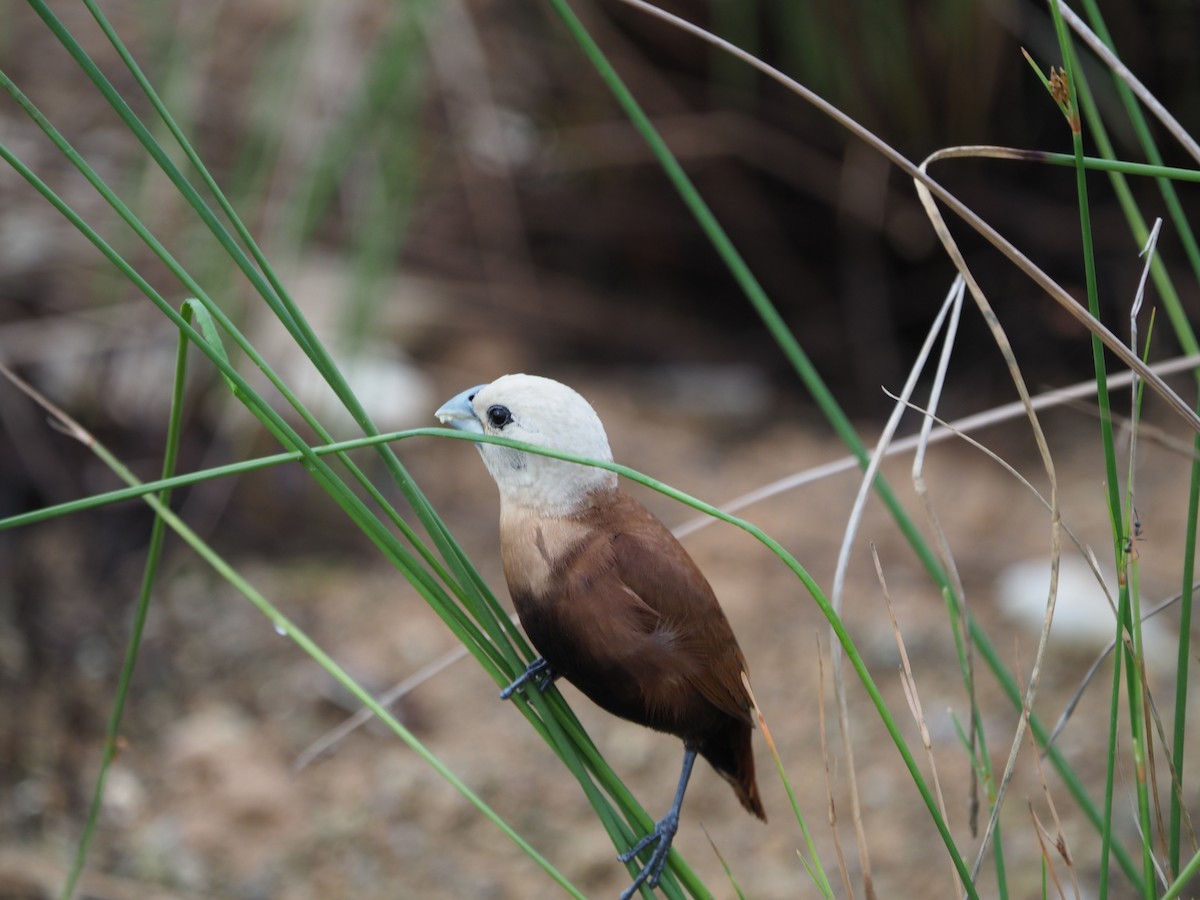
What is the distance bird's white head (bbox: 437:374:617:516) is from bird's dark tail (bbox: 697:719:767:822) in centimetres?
29

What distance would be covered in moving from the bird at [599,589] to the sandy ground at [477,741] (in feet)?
2.34

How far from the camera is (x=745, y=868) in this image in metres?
1.87

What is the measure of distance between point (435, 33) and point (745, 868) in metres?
1.82

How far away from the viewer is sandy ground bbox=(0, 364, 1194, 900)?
73.1 inches

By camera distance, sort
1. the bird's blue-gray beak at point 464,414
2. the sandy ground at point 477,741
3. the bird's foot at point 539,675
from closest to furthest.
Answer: the bird's foot at point 539,675
the bird's blue-gray beak at point 464,414
the sandy ground at point 477,741

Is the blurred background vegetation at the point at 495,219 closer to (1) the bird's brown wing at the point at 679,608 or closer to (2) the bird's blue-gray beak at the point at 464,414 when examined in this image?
(2) the bird's blue-gray beak at the point at 464,414

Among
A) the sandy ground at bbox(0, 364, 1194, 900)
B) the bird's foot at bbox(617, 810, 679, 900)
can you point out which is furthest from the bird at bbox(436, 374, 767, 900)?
the sandy ground at bbox(0, 364, 1194, 900)

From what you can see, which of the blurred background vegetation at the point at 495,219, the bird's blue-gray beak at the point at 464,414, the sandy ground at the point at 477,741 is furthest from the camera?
the blurred background vegetation at the point at 495,219

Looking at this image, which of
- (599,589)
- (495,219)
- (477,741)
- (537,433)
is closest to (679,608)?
(599,589)

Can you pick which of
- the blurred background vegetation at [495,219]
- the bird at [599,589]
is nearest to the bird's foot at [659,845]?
the bird at [599,589]

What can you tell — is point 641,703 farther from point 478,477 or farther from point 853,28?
point 853,28

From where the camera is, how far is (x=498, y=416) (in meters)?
1.16

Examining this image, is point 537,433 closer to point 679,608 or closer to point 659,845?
point 679,608

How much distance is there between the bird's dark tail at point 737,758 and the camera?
1.26m
